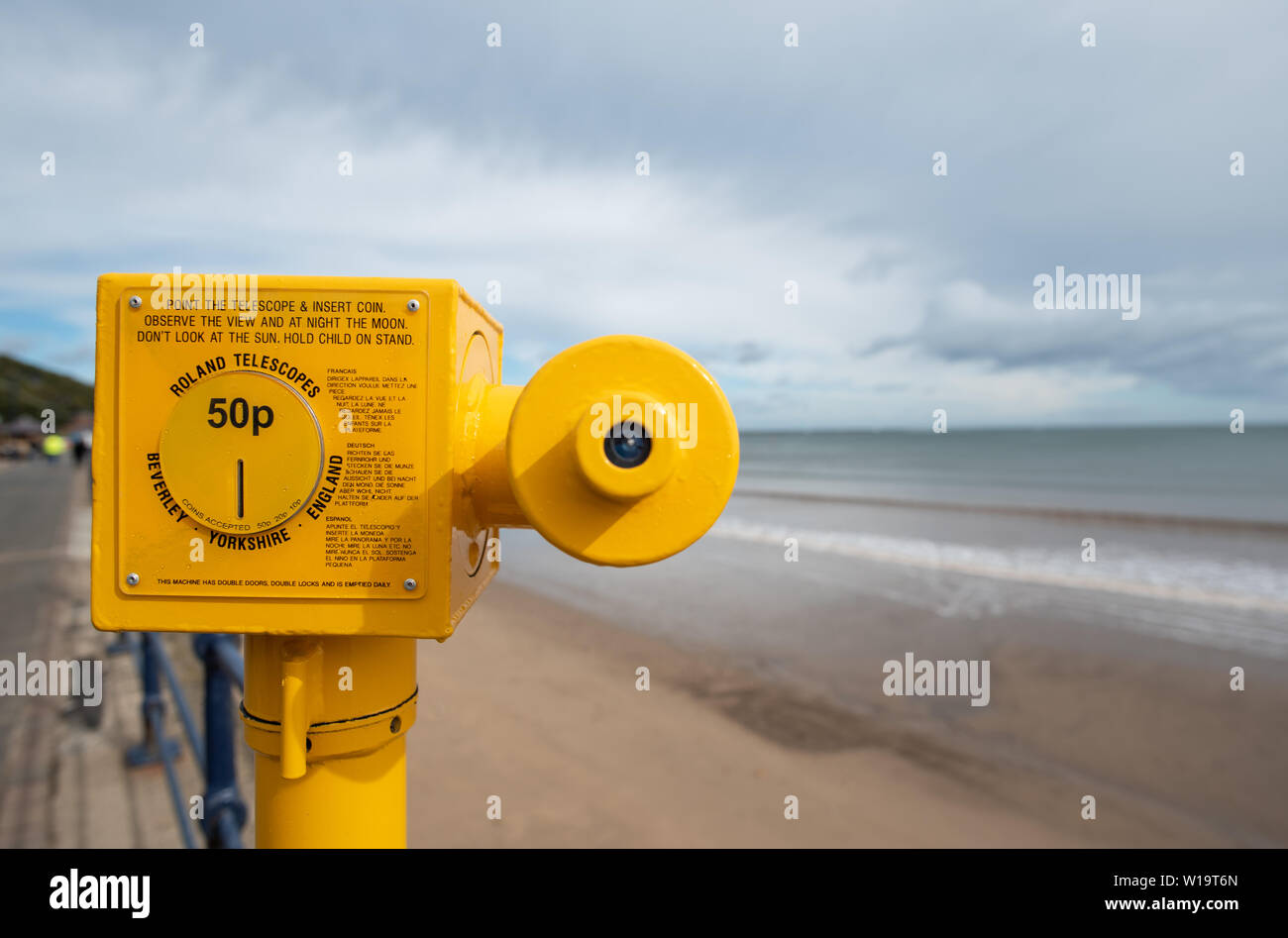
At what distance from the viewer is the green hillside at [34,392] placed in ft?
299

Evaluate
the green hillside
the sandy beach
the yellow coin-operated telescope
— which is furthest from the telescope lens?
the green hillside

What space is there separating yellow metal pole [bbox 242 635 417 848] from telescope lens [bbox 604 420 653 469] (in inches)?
21.6

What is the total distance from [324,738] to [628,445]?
2.20 feet

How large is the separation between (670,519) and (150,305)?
0.81 m

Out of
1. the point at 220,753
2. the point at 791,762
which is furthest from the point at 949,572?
the point at 220,753

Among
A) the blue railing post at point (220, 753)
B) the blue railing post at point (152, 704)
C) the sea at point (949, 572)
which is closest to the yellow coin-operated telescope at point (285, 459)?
the blue railing post at point (220, 753)

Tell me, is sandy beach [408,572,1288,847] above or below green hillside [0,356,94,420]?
below

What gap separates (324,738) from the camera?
3.66 ft

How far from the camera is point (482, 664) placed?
7266 millimetres

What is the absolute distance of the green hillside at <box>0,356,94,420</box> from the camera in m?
91.2

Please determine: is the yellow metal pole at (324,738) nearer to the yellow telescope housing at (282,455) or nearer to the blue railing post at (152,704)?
the yellow telescope housing at (282,455)

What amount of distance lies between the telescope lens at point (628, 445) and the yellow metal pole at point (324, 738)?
0.55 meters

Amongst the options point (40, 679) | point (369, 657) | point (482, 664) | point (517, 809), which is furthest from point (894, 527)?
point (369, 657)

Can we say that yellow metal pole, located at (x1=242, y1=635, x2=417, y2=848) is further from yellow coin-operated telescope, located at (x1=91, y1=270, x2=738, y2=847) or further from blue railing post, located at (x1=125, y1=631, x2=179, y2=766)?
blue railing post, located at (x1=125, y1=631, x2=179, y2=766)
